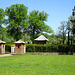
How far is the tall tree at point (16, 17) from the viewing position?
5511 cm

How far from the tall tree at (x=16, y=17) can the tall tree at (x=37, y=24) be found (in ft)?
19.4

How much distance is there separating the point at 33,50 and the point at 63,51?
23.3 ft

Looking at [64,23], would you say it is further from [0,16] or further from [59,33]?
[0,16]

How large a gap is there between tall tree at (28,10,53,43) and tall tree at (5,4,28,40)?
19.4ft

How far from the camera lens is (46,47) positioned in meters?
38.8

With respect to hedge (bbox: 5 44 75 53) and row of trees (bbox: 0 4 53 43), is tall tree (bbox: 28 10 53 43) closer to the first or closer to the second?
row of trees (bbox: 0 4 53 43)

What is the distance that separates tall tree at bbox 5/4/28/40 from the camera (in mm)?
55106

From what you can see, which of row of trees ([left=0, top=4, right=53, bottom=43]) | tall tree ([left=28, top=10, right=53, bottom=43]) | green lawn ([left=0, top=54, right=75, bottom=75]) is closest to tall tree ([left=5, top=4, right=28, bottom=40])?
row of trees ([left=0, top=4, right=53, bottom=43])

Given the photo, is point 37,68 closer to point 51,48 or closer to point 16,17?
point 51,48

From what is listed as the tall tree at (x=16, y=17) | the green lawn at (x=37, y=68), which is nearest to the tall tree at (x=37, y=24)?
the tall tree at (x=16, y=17)

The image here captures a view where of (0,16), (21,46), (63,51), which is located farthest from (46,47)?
(0,16)

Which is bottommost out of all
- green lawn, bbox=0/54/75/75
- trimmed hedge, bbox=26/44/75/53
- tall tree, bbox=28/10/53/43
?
green lawn, bbox=0/54/75/75

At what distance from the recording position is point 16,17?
55.9m

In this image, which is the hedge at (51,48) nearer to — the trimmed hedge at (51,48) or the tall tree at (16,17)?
the trimmed hedge at (51,48)
